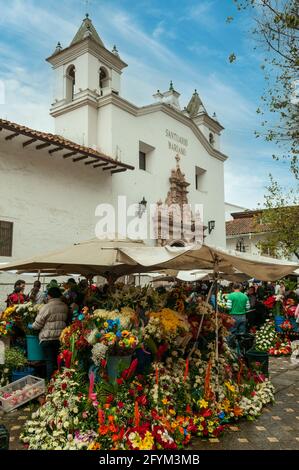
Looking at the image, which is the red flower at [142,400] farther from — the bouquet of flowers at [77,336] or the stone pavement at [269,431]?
the bouquet of flowers at [77,336]

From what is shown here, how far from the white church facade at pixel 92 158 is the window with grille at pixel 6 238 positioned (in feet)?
0.10

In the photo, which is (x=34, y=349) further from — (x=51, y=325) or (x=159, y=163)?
(x=159, y=163)

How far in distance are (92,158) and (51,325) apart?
9.21 m

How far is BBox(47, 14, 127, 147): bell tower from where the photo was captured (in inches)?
660

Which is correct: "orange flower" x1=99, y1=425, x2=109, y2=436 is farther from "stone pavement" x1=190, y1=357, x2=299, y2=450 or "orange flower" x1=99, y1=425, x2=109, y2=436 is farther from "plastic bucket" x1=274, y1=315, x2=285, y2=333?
"plastic bucket" x1=274, y1=315, x2=285, y2=333

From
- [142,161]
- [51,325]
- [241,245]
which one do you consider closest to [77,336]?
[51,325]

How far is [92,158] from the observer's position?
1430 centimetres

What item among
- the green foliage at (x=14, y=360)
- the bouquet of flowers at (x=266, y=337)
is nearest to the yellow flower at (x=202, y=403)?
the green foliage at (x=14, y=360)

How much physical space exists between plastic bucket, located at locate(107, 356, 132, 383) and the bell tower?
42.2ft

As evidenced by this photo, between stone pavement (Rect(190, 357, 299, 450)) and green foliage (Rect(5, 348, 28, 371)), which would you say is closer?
stone pavement (Rect(190, 357, 299, 450))

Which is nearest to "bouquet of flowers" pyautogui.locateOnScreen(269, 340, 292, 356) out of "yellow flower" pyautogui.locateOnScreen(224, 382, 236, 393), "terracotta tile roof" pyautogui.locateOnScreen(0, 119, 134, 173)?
"yellow flower" pyautogui.locateOnScreen(224, 382, 236, 393)

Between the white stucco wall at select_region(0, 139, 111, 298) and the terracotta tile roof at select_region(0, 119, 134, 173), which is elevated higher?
the terracotta tile roof at select_region(0, 119, 134, 173)
